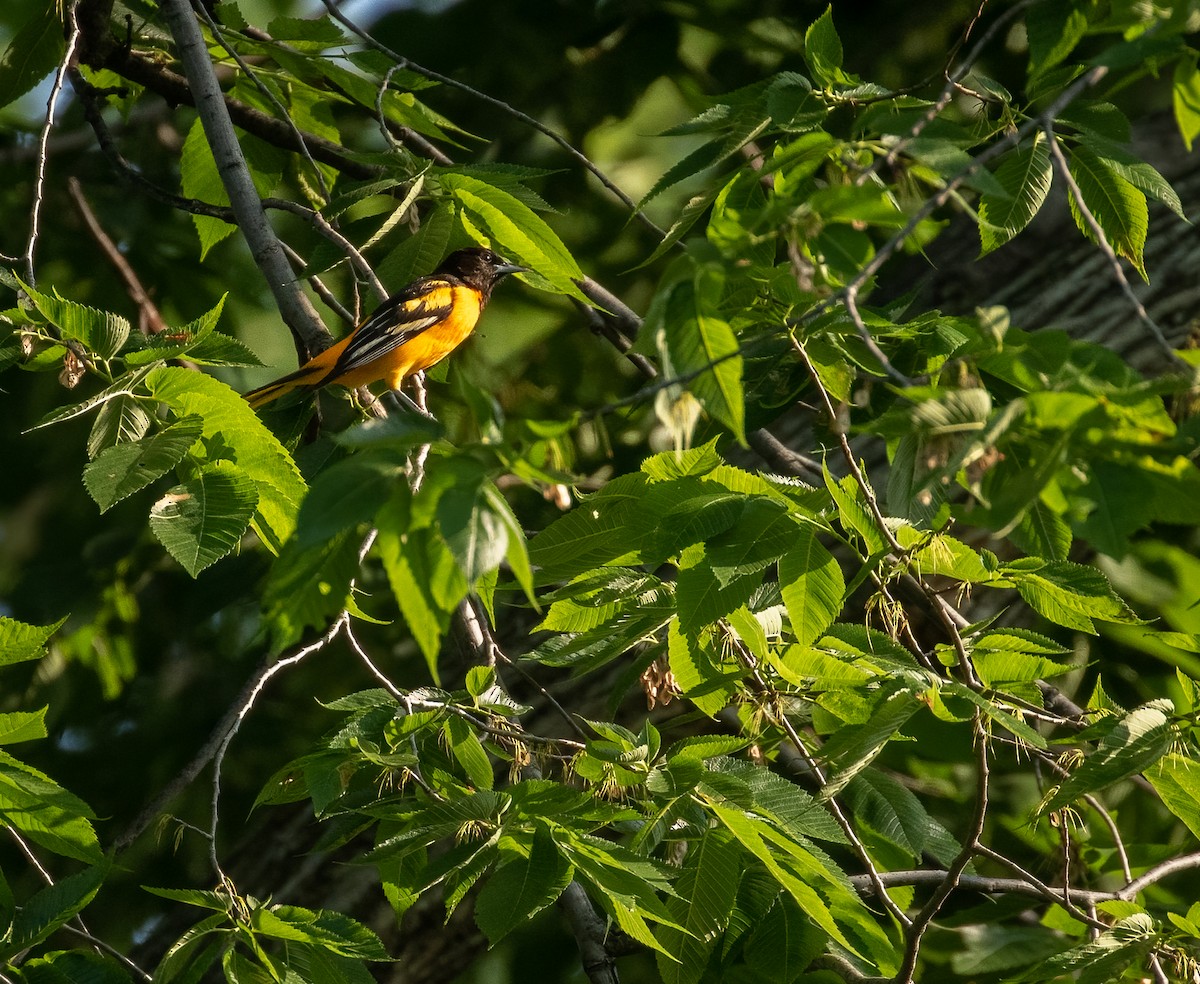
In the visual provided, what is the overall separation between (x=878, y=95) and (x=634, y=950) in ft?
6.90

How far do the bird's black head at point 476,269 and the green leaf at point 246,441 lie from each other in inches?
133

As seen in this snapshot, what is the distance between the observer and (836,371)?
104 inches

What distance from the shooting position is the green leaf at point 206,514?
2.35 metres

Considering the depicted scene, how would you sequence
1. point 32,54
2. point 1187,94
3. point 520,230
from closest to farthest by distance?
point 1187,94 → point 520,230 → point 32,54

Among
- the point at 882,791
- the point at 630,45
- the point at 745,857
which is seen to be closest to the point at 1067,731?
the point at 882,791

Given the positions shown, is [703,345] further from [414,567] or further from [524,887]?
[524,887]

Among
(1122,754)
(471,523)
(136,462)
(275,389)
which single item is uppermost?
(471,523)

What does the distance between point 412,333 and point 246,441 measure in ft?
8.73

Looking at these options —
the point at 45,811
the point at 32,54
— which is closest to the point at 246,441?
the point at 45,811

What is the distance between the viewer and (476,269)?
6.07m

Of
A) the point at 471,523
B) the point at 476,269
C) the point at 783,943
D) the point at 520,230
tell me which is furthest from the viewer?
the point at 476,269

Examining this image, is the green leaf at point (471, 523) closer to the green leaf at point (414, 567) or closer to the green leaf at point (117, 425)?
the green leaf at point (414, 567)

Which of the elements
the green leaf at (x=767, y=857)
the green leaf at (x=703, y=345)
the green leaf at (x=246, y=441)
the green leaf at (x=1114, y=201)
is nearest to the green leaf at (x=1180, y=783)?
the green leaf at (x=767, y=857)

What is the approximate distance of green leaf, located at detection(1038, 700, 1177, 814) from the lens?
2.28 metres
